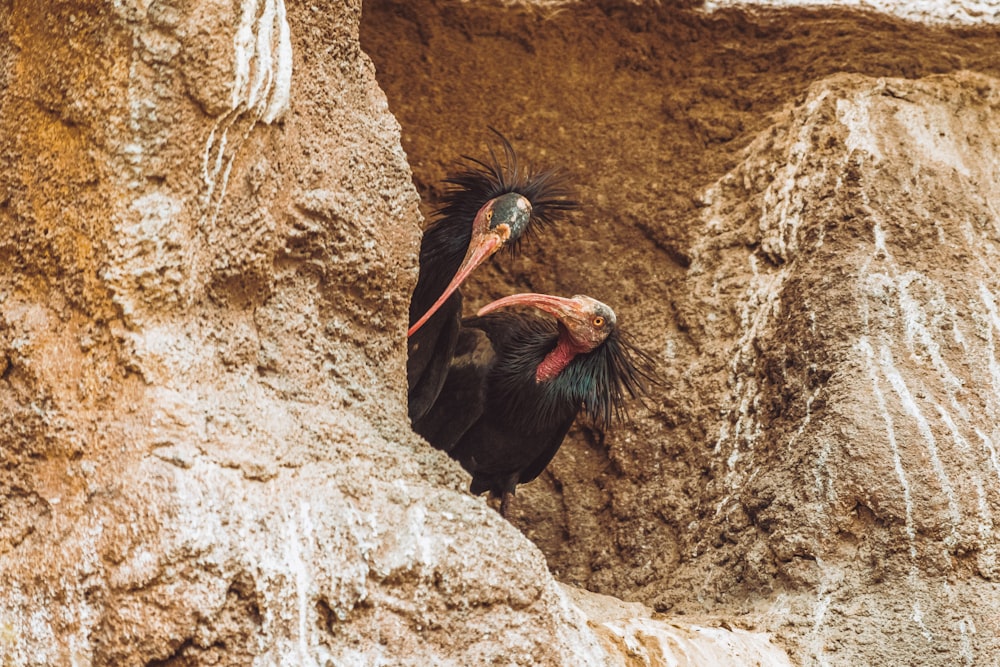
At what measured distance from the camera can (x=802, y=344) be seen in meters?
4.62

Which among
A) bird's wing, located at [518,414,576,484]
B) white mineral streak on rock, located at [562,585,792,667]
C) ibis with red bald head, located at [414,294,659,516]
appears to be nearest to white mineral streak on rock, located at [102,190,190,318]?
white mineral streak on rock, located at [562,585,792,667]

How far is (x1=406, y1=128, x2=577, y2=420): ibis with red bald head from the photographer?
4652mm

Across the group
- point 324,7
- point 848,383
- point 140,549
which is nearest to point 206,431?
point 140,549

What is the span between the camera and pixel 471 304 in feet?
18.7

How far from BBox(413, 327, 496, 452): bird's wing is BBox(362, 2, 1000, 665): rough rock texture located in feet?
2.14

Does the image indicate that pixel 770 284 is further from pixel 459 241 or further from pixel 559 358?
pixel 459 241

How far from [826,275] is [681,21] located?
1084mm

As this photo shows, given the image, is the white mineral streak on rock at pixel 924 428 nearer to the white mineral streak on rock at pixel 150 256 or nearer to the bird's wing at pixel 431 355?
the bird's wing at pixel 431 355

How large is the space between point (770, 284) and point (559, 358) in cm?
80

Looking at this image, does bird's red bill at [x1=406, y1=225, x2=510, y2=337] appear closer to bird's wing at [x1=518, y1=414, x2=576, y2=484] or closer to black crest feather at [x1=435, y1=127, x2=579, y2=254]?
black crest feather at [x1=435, y1=127, x2=579, y2=254]

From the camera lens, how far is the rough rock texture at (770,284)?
4133mm

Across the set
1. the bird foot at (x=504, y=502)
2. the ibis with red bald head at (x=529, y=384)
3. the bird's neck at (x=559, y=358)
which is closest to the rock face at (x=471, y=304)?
the bird foot at (x=504, y=502)

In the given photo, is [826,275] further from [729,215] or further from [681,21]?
[681,21]

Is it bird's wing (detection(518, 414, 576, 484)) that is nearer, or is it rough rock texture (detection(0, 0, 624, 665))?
rough rock texture (detection(0, 0, 624, 665))
